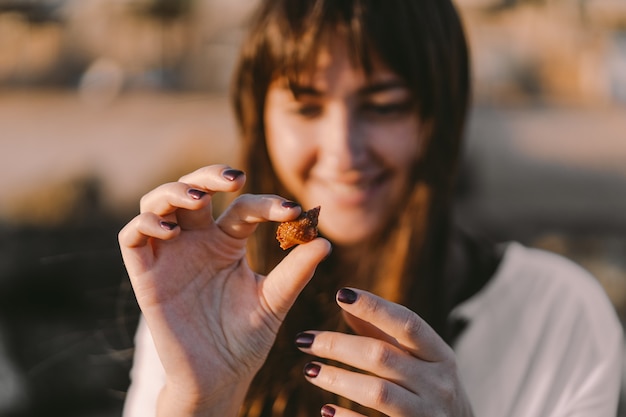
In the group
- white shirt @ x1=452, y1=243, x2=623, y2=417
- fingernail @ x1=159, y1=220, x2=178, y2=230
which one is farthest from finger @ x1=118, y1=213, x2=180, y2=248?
white shirt @ x1=452, y1=243, x2=623, y2=417

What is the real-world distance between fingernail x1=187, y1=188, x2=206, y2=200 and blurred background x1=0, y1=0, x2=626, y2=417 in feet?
8.37

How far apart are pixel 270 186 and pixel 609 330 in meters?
0.83

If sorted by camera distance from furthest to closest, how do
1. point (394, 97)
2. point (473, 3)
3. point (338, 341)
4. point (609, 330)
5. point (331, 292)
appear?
1. point (473, 3)
2. point (331, 292)
3. point (609, 330)
4. point (394, 97)
5. point (338, 341)

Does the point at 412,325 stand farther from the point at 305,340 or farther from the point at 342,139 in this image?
the point at 342,139

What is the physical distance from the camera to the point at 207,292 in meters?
0.97

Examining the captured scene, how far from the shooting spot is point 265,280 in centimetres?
97

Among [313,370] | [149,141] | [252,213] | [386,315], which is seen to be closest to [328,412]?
[313,370]

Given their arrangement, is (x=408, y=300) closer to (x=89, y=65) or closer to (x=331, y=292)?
(x=331, y=292)

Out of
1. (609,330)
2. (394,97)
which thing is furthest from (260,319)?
(609,330)

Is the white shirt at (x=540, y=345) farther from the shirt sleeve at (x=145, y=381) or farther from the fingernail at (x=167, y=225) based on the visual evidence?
the fingernail at (x=167, y=225)

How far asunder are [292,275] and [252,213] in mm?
106

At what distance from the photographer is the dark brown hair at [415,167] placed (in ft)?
4.24

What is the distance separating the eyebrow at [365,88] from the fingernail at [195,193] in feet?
1.68

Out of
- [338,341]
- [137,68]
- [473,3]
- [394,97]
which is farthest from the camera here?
[137,68]
